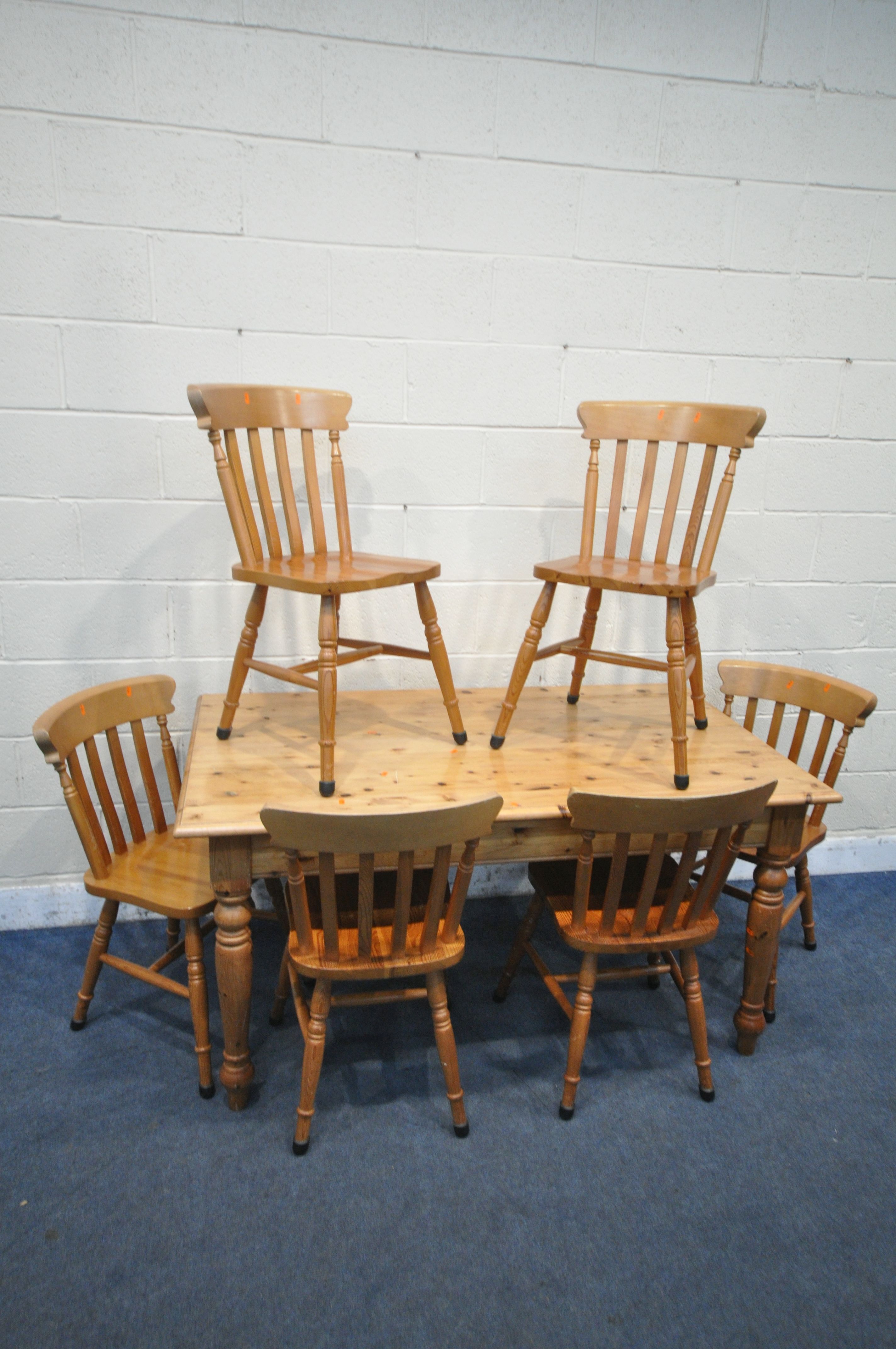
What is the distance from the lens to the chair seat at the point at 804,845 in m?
2.04

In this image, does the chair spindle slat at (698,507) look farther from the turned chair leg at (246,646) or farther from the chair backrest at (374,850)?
the turned chair leg at (246,646)

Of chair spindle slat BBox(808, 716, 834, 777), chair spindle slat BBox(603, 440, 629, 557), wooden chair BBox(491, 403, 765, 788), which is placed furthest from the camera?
chair spindle slat BBox(808, 716, 834, 777)

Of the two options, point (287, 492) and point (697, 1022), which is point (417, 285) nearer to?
point (287, 492)

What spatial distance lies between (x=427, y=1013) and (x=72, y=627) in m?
1.44

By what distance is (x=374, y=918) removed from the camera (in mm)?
1977

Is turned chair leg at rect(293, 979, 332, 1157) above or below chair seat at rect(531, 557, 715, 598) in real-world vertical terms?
below

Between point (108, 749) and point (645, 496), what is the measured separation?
5.35 feet

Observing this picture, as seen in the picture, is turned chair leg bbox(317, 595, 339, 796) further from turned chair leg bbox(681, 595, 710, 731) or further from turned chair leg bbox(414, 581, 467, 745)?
turned chair leg bbox(681, 595, 710, 731)

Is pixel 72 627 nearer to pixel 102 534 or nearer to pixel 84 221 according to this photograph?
pixel 102 534

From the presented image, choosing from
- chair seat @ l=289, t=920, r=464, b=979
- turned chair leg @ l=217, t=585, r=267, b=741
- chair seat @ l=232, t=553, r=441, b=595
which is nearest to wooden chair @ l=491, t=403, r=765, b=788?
chair seat @ l=232, t=553, r=441, b=595

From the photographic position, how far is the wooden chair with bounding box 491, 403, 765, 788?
1.95 metres

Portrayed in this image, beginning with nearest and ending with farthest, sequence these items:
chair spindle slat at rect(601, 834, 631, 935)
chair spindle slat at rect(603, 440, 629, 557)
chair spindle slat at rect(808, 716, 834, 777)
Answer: chair spindle slat at rect(601, 834, 631, 935) < chair spindle slat at rect(603, 440, 629, 557) < chair spindle slat at rect(808, 716, 834, 777)

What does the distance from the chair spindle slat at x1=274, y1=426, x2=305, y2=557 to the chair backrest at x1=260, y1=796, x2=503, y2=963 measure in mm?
743

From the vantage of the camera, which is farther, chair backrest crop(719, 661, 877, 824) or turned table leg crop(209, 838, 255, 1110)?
chair backrest crop(719, 661, 877, 824)
